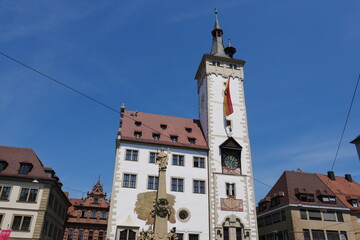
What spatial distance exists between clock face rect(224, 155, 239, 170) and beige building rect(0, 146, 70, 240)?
19.9 metres

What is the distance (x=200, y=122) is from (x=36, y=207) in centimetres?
2263

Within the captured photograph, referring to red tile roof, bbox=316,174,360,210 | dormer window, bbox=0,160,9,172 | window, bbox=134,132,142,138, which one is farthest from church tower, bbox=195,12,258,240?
dormer window, bbox=0,160,9,172

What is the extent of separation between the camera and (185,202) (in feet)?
106

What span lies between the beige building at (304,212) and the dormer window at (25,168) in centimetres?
3108

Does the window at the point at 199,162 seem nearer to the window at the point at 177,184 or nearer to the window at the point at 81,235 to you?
the window at the point at 177,184

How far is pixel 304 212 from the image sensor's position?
124ft

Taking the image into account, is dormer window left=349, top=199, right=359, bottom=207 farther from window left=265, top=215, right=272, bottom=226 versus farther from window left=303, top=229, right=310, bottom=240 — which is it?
window left=265, top=215, right=272, bottom=226

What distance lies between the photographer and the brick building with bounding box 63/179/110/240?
52.5 meters

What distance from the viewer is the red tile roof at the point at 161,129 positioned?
3536 cm

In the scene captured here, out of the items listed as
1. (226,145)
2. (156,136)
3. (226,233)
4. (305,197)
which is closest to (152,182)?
(156,136)

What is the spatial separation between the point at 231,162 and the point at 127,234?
14.2m

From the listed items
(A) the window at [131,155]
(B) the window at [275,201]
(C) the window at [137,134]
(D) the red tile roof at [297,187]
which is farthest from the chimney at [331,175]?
(A) the window at [131,155]

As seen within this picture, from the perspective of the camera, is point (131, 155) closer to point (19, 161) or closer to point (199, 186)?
point (199, 186)

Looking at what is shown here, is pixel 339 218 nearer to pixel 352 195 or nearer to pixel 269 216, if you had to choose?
pixel 352 195
